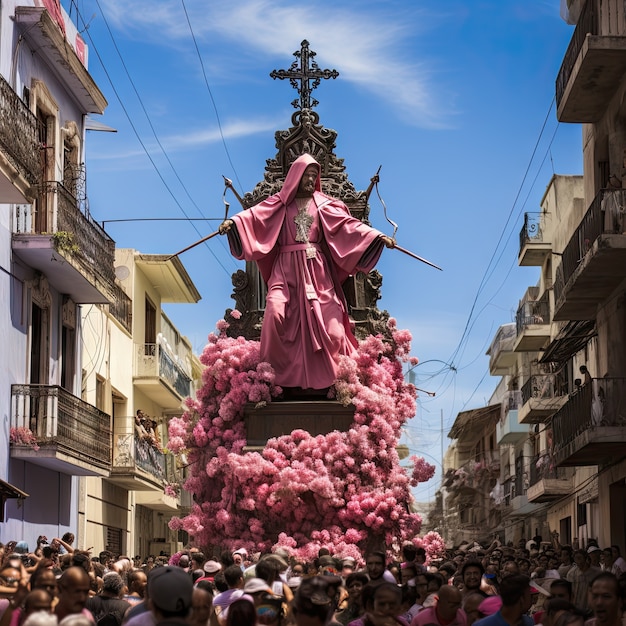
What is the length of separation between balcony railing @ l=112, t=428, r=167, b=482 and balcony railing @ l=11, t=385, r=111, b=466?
693 cm

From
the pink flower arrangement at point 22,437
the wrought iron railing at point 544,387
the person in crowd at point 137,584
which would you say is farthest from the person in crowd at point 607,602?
the wrought iron railing at point 544,387

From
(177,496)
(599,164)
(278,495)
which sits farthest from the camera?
(177,496)

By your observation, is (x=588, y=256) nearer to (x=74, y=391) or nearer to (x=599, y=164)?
(x=599, y=164)

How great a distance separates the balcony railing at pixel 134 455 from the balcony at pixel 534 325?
11.0 m

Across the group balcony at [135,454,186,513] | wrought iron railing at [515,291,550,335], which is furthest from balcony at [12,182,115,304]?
wrought iron railing at [515,291,550,335]

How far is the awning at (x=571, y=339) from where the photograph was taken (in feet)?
83.8

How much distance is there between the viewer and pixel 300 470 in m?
19.7

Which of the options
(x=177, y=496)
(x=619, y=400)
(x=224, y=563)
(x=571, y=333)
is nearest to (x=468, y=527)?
(x=177, y=496)

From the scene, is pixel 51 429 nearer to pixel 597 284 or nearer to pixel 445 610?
pixel 597 284

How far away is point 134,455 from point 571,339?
10.4 m

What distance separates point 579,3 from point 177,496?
17243 mm

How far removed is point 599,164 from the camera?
24188 millimetres

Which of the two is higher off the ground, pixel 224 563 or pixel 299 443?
pixel 299 443

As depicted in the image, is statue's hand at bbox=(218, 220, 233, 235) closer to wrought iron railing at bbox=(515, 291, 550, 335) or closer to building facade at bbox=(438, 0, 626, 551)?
building facade at bbox=(438, 0, 626, 551)
